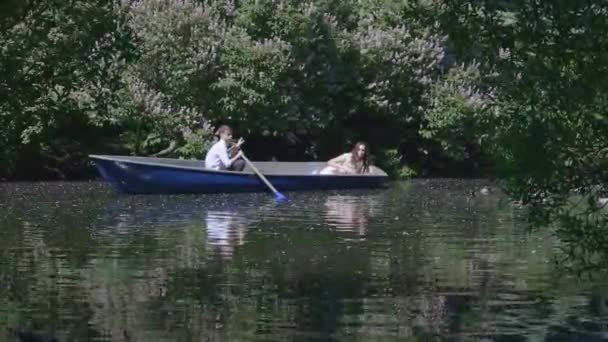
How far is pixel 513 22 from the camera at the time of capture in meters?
9.45

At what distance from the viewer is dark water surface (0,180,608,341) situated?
11.3 m

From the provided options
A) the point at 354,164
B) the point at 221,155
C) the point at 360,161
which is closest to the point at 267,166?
the point at 354,164

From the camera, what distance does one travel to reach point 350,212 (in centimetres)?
2373

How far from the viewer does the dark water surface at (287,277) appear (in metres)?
11.3

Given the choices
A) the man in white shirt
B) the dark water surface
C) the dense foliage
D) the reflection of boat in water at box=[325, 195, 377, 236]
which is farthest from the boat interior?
the dark water surface

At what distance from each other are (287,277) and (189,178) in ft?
44.3

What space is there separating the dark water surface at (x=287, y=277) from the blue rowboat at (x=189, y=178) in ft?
10.5

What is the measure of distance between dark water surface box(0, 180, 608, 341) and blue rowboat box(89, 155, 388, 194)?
3.20 metres

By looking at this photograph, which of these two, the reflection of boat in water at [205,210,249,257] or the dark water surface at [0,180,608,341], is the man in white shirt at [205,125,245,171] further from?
the reflection of boat in water at [205,210,249,257]

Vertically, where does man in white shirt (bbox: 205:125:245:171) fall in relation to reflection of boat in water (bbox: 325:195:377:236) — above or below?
above

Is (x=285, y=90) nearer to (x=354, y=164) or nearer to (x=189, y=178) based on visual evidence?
(x=354, y=164)

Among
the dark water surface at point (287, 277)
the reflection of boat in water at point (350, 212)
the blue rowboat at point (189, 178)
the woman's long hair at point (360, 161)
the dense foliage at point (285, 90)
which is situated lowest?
the dark water surface at point (287, 277)

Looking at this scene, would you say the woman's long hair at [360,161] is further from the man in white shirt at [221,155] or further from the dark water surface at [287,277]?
the dark water surface at [287,277]

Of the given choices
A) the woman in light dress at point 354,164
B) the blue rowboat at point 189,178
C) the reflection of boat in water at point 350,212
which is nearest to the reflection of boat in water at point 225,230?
the reflection of boat in water at point 350,212
